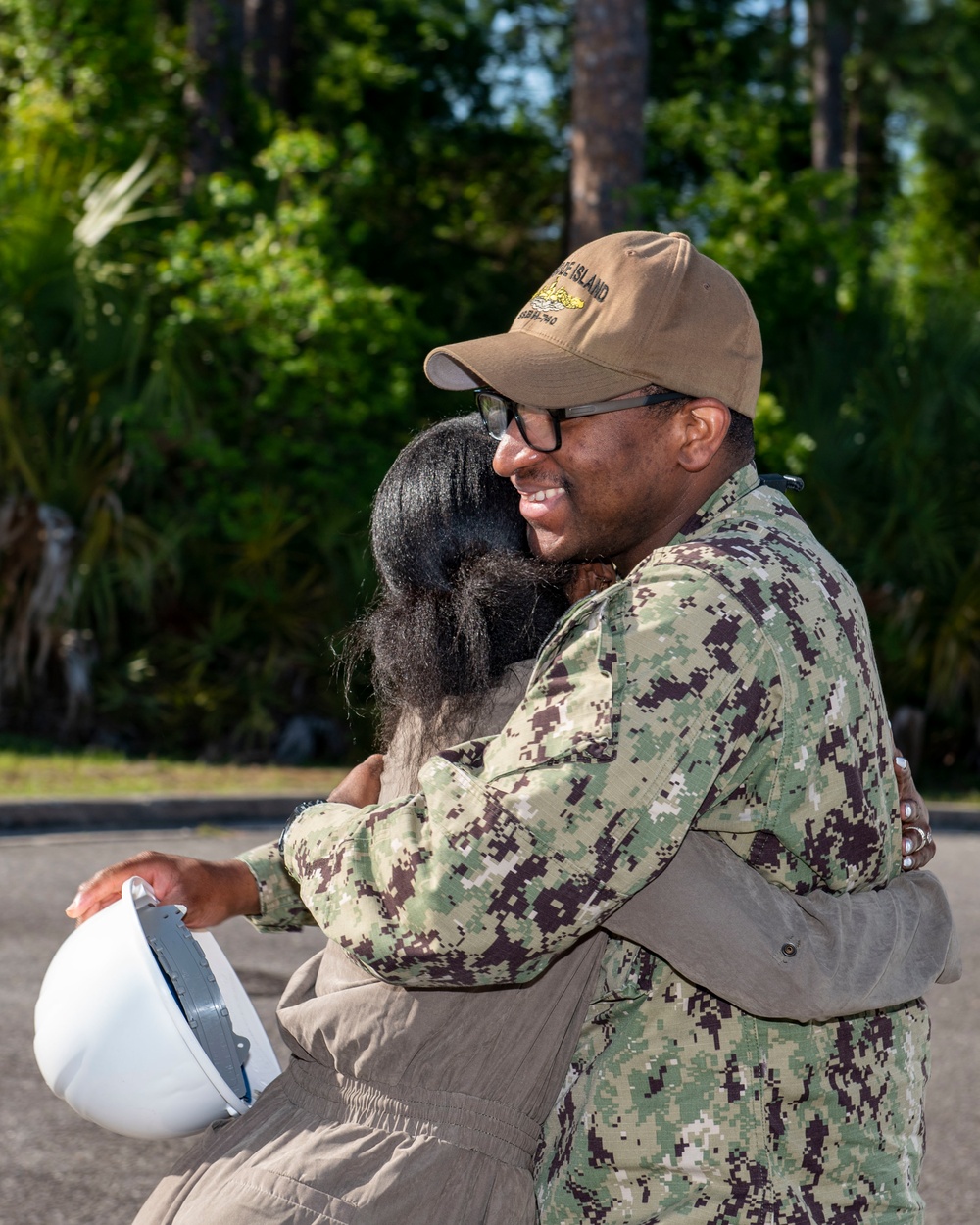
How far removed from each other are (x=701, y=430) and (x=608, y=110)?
1089cm

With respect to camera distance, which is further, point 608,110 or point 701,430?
point 608,110

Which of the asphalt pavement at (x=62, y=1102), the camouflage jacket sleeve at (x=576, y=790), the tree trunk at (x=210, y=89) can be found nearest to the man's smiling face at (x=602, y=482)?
the camouflage jacket sleeve at (x=576, y=790)

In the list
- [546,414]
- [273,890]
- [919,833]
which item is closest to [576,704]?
[546,414]

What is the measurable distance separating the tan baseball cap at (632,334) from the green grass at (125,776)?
766 centimetres

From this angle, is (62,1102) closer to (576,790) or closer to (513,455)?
(513,455)

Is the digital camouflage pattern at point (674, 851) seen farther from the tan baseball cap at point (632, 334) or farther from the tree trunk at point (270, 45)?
the tree trunk at point (270, 45)

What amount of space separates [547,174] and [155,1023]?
58.4 feet

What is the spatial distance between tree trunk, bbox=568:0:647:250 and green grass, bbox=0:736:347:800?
465 cm

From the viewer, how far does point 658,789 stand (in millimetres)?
1349

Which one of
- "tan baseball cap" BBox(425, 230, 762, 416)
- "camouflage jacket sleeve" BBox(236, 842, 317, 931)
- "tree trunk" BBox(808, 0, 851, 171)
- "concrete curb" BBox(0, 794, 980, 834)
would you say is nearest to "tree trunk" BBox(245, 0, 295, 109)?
"concrete curb" BBox(0, 794, 980, 834)

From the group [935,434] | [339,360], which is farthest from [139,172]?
[935,434]

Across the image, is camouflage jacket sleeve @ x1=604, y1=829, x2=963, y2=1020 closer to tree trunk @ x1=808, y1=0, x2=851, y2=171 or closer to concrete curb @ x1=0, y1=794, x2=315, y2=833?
concrete curb @ x1=0, y1=794, x2=315, y2=833

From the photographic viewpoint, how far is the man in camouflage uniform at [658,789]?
1.35 m

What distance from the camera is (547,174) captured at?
1845 centimetres
